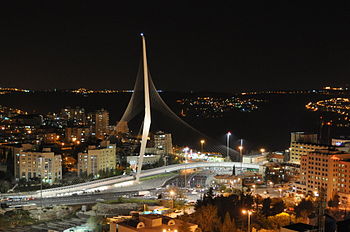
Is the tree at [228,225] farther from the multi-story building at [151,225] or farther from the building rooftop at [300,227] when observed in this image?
the building rooftop at [300,227]

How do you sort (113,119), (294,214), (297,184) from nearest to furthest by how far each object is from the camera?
(294,214) → (297,184) → (113,119)

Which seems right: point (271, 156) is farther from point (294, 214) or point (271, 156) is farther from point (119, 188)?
point (294, 214)

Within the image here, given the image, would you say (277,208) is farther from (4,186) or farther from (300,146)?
(300,146)

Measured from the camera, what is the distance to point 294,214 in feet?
20.7

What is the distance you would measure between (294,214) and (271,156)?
18.9 ft

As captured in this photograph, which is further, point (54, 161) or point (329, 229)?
point (54, 161)

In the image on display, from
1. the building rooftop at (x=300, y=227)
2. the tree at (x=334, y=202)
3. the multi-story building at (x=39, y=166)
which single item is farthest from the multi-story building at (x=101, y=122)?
the building rooftop at (x=300, y=227)

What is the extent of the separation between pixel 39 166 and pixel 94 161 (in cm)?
→ 121

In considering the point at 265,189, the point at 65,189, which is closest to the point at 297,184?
the point at 265,189

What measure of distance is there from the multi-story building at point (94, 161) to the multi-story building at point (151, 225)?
16.8ft

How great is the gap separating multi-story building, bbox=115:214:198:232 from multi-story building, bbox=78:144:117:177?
513cm

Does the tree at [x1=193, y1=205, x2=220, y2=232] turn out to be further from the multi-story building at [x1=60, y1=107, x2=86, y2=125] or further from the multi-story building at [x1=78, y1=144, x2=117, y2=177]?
the multi-story building at [x1=60, y1=107, x2=86, y2=125]

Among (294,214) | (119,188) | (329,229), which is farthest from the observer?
(119,188)

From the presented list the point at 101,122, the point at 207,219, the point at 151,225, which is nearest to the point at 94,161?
the point at 207,219
